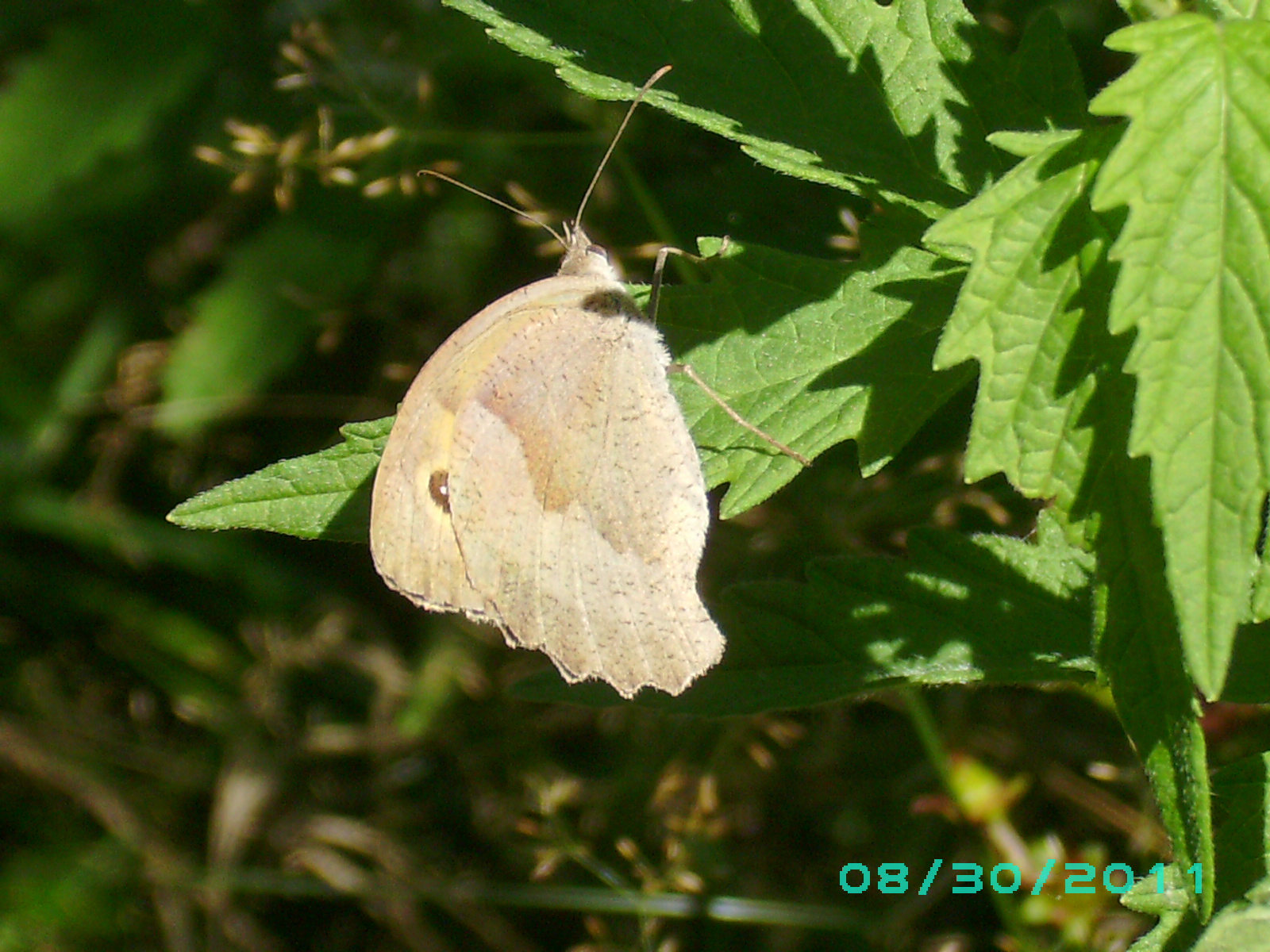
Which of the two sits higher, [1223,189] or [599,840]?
[1223,189]

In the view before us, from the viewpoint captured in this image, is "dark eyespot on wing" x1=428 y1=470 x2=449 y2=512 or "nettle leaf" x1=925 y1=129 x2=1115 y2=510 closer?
"nettle leaf" x1=925 y1=129 x2=1115 y2=510

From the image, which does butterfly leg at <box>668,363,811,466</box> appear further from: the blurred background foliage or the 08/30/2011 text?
the 08/30/2011 text

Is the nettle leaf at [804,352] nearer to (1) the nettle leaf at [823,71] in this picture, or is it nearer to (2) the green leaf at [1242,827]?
(1) the nettle leaf at [823,71]

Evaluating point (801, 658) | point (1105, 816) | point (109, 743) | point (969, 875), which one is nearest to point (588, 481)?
point (801, 658)

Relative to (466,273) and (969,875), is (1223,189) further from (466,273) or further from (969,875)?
(466,273)

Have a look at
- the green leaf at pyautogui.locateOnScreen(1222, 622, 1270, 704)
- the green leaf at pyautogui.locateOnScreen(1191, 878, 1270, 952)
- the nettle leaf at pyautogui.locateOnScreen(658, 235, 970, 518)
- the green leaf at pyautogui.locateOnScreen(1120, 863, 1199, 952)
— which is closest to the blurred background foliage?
the green leaf at pyautogui.locateOnScreen(1222, 622, 1270, 704)

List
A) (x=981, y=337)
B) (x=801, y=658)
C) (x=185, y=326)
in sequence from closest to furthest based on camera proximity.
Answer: (x=981, y=337), (x=801, y=658), (x=185, y=326)
